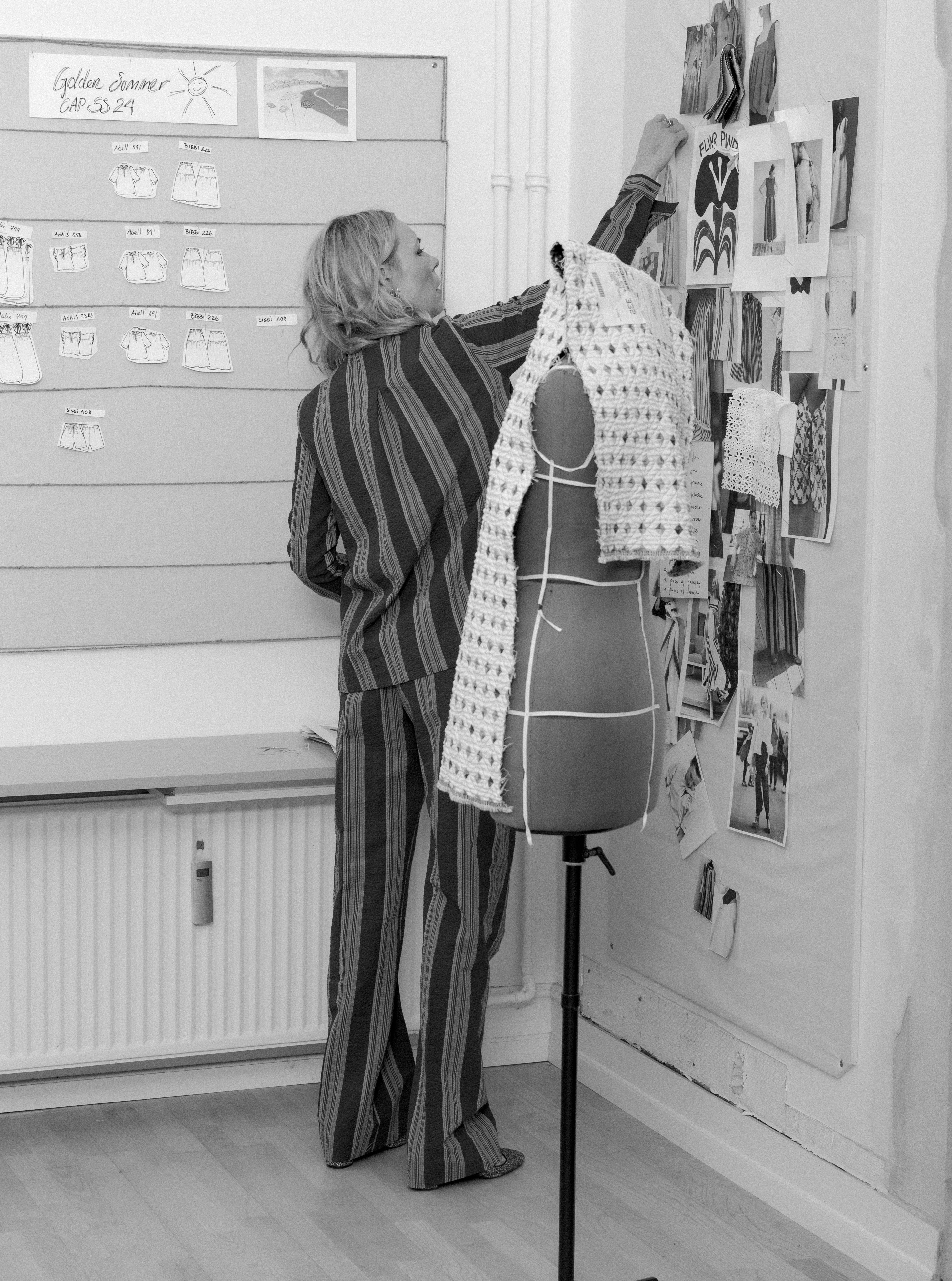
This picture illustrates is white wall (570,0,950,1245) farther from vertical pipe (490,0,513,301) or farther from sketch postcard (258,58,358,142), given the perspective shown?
sketch postcard (258,58,358,142)

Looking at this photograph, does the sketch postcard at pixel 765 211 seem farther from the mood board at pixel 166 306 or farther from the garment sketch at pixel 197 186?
the garment sketch at pixel 197 186

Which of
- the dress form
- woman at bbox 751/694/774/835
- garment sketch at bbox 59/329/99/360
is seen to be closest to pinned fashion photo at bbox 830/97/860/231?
the dress form

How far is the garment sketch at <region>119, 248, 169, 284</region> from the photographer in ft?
9.53

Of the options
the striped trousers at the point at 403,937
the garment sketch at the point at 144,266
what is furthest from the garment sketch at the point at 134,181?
the striped trousers at the point at 403,937

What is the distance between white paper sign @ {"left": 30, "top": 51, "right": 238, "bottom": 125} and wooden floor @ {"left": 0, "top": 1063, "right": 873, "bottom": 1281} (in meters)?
1.99

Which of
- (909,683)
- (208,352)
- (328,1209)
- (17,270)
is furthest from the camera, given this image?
(208,352)

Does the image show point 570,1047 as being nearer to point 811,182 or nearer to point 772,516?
point 772,516

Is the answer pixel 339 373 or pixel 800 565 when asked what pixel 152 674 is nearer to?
pixel 339 373

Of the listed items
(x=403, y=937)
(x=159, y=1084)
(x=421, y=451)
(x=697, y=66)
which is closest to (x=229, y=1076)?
(x=159, y=1084)

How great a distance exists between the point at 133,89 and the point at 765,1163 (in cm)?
234

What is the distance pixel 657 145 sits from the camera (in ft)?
8.61

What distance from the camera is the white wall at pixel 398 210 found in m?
2.92

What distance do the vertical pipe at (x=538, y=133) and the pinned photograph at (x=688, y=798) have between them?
3.61 ft

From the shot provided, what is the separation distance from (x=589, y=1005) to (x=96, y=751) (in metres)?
1.17
